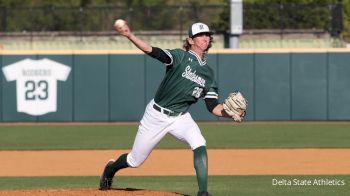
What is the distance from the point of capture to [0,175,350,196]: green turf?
10066 millimetres

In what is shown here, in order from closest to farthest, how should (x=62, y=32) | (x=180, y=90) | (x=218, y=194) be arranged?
(x=180, y=90)
(x=218, y=194)
(x=62, y=32)

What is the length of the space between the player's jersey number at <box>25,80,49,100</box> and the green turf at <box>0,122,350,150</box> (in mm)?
930

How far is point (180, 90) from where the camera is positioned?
351 inches

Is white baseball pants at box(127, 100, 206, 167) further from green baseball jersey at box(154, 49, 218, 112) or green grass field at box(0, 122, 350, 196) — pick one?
green grass field at box(0, 122, 350, 196)

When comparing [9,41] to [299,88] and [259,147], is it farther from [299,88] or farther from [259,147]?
[259,147]

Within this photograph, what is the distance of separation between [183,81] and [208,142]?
25.6ft

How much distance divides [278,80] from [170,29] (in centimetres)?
1027

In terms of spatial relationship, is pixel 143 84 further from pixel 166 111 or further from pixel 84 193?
pixel 166 111

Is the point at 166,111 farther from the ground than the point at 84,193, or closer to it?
farther from the ground

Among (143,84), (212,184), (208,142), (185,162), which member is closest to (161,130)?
(212,184)

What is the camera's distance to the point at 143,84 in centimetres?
2103

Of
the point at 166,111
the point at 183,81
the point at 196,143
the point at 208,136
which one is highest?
the point at 183,81

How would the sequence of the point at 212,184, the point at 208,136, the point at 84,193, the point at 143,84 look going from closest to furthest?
the point at 84,193
the point at 212,184
the point at 208,136
the point at 143,84

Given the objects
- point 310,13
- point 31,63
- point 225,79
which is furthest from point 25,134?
point 310,13
